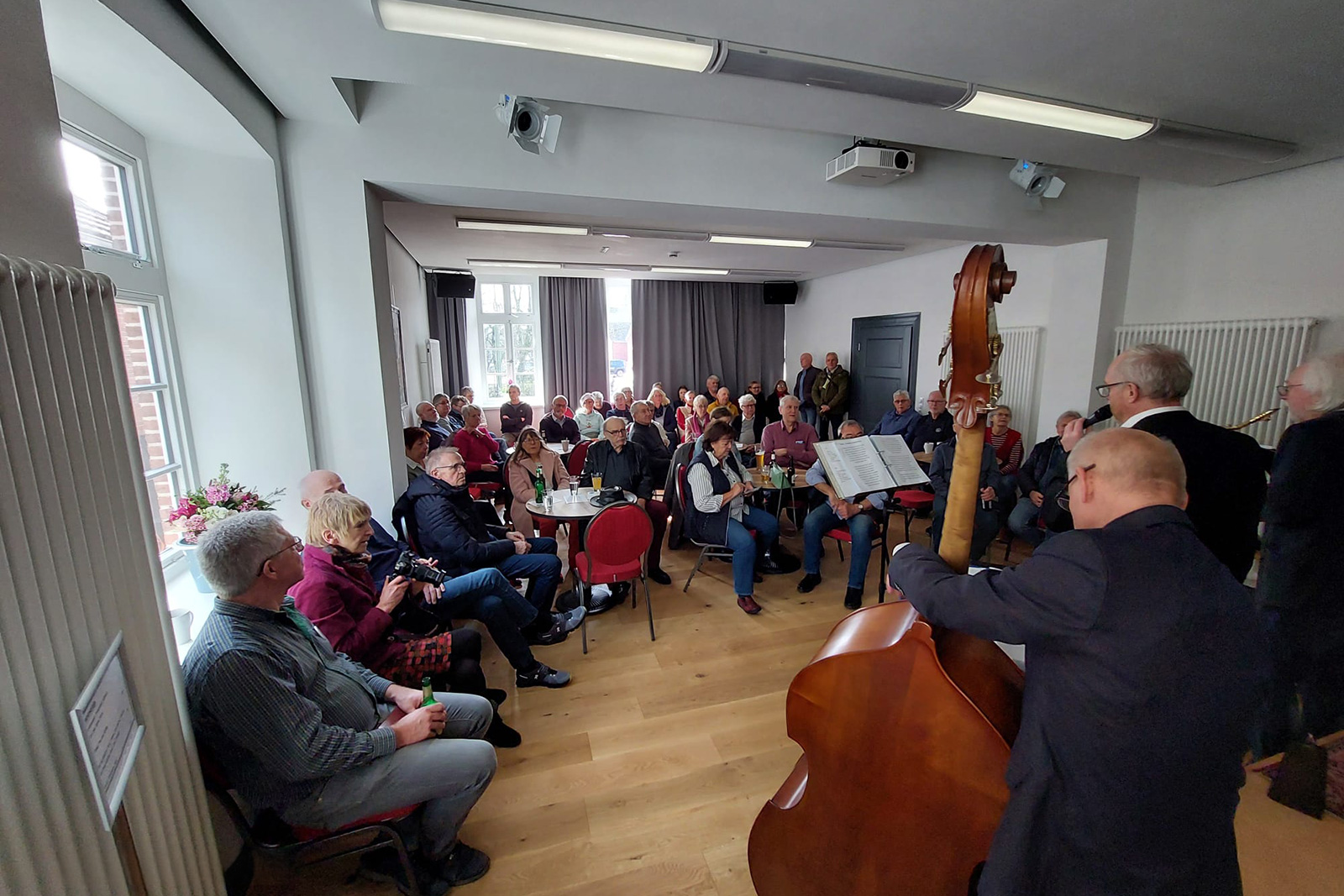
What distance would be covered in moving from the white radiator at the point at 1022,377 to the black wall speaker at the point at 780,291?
3.93 m

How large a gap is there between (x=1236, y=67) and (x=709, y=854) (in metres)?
3.77

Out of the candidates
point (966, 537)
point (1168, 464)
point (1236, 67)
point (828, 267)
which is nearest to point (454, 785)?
point (966, 537)

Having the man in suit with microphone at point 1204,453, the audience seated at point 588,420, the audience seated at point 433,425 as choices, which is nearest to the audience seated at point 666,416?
the audience seated at point 588,420

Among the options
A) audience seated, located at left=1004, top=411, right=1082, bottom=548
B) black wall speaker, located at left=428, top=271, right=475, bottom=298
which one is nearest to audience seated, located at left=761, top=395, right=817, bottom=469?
audience seated, located at left=1004, top=411, right=1082, bottom=548

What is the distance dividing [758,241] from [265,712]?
5.20 m

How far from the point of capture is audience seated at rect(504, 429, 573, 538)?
375 cm

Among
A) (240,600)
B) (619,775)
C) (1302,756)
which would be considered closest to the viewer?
(240,600)

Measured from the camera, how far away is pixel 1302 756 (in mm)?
1929

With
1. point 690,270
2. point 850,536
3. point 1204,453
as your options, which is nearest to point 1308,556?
point 1204,453

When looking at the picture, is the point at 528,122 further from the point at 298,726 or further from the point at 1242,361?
the point at 1242,361

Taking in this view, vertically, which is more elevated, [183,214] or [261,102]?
[261,102]

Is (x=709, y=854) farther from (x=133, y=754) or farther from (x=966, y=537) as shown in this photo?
(x=133, y=754)

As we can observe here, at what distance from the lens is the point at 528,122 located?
274cm

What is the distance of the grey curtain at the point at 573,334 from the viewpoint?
8.40m
